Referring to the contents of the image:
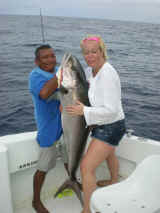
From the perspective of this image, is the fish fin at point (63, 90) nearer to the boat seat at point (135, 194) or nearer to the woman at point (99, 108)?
the woman at point (99, 108)

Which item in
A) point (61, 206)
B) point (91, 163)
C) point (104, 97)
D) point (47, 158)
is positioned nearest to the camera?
point (104, 97)

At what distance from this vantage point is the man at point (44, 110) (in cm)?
278

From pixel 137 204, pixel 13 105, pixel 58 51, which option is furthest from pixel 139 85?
pixel 137 204

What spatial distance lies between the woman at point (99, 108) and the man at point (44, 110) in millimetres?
287

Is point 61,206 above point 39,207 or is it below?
below

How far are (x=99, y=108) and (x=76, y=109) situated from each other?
0.28 metres

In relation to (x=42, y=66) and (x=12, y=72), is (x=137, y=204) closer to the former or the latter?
(x=42, y=66)

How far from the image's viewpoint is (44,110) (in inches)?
116

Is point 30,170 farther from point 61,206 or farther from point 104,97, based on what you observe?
point 104,97

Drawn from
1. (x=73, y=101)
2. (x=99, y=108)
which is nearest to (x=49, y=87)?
(x=73, y=101)

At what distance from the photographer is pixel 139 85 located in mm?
12469

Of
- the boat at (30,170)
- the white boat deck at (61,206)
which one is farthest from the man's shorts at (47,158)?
the white boat deck at (61,206)

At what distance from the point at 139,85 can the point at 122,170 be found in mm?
9280

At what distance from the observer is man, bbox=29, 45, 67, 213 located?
2783 millimetres
